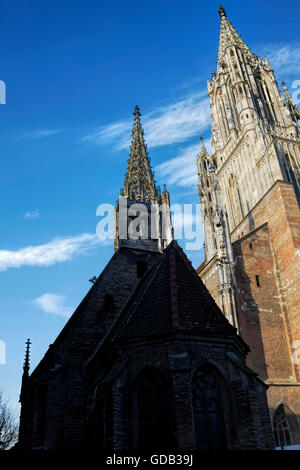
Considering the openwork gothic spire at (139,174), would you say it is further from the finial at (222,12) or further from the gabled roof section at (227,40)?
the finial at (222,12)

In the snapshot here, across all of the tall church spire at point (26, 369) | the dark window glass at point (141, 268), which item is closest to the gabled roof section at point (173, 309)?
the dark window glass at point (141, 268)

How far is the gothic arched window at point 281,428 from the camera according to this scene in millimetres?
18355

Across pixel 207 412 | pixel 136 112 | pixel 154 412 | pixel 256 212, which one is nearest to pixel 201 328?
pixel 207 412

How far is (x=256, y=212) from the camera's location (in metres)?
27.7

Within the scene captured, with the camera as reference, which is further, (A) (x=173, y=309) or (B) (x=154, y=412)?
(A) (x=173, y=309)

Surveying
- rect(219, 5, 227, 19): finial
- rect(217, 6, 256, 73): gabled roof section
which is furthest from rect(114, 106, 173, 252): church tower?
rect(219, 5, 227, 19): finial

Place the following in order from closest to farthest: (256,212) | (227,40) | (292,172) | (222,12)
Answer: (256,212)
(292,172)
(227,40)
(222,12)

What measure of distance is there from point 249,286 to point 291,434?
774 centimetres

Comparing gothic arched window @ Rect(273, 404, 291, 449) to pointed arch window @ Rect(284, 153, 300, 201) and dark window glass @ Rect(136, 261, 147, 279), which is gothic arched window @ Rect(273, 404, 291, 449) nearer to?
dark window glass @ Rect(136, 261, 147, 279)

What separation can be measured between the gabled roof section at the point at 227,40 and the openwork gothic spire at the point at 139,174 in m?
10.7

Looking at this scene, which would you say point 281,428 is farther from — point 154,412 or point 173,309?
point 173,309

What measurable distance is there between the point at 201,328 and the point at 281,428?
37.3ft

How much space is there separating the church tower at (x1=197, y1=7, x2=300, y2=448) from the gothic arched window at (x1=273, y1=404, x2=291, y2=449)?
20 cm

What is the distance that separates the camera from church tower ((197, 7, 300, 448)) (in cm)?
2102
